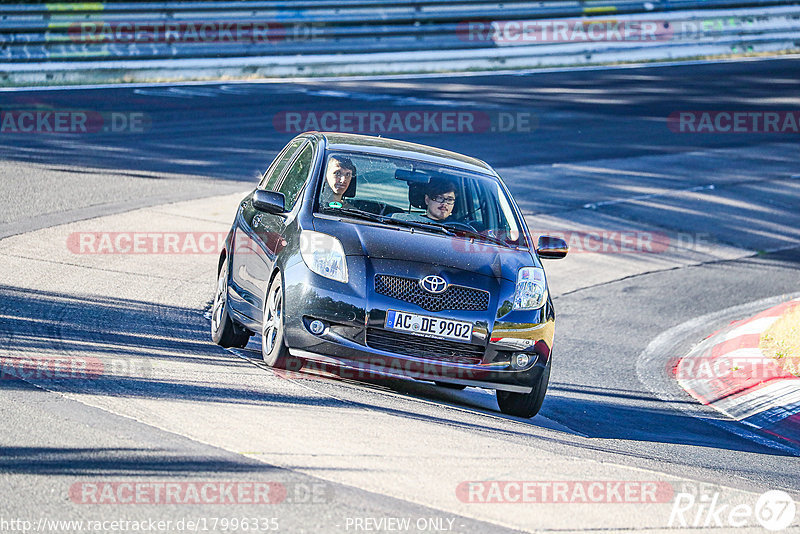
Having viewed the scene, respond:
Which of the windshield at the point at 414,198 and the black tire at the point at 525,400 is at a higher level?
the windshield at the point at 414,198

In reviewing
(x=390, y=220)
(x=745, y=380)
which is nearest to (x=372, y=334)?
(x=390, y=220)

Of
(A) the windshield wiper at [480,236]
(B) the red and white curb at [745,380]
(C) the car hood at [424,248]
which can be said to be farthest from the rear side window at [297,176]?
(B) the red and white curb at [745,380]

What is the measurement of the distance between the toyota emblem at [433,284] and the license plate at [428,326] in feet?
0.59

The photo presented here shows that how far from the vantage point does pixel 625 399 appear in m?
9.18

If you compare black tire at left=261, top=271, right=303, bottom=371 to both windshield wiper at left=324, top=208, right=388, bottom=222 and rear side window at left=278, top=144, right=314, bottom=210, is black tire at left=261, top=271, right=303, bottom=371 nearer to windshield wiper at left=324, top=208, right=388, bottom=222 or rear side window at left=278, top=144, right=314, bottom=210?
windshield wiper at left=324, top=208, right=388, bottom=222

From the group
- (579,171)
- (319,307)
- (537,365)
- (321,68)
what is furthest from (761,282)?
(321,68)

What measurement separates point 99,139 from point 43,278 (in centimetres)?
814

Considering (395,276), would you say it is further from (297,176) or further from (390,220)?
(297,176)

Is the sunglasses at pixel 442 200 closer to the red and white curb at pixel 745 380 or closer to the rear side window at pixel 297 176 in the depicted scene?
the rear side window at pixel 297 176

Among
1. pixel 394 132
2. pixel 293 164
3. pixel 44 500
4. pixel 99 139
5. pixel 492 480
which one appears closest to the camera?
pixel 44 500

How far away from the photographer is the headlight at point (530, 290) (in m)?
7.61

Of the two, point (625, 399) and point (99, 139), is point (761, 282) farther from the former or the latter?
point (99, 139)

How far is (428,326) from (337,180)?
1528mm

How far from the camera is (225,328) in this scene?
8625 millimetres
